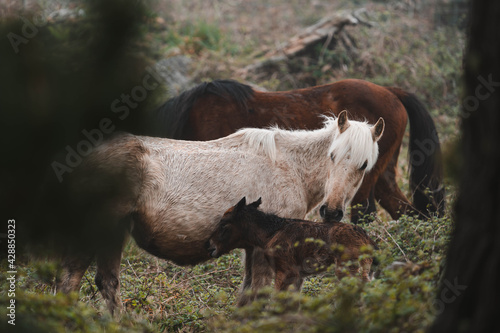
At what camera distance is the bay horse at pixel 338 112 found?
6648 mm

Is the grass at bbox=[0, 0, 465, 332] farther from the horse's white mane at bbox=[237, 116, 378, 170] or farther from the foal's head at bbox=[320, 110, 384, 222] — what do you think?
the horse's white mane at bbox=[237, 116, 378, 170]

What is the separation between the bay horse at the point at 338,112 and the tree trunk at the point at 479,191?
4.30 meters

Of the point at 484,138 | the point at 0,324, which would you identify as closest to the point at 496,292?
the point at 484,138

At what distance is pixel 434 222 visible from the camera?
500 centimetres

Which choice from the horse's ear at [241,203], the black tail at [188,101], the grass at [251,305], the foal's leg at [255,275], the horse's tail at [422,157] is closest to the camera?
the grass at [251,305]

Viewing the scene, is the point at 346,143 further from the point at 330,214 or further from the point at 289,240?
the point at 289,240

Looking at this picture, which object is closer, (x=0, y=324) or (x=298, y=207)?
(x=0, y=324)

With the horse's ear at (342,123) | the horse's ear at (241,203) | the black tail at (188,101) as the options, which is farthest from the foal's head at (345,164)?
the black tail at (188,101)

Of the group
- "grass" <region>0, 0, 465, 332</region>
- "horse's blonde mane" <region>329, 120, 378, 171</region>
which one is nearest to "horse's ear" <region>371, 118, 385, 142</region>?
"horse's blonde mane" <region>329, 120, 378, 171</region>

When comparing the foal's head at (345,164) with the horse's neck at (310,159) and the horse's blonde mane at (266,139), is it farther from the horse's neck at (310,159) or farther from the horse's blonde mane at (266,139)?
the horse's blonde mane at (266,139)

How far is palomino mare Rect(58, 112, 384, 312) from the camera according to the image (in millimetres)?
4164

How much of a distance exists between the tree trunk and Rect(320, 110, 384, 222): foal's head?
2339 mm

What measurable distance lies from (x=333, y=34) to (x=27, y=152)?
11.3 m

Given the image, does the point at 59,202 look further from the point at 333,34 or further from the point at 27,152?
the point at 333,34
